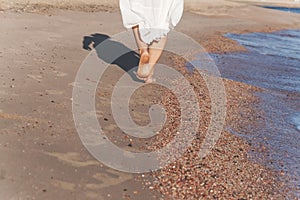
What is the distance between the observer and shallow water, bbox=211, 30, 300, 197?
5.60 meters

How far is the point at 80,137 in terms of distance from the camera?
489 centimetres

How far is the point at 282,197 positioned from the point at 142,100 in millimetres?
2748

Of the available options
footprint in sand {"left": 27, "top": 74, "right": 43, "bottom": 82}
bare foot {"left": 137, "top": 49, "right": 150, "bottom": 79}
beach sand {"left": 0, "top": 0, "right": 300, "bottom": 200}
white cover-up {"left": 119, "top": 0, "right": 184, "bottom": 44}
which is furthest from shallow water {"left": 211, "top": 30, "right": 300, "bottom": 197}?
footprint in sand {"left": 27, "top": 74, "right": 43, "bottom": 82}

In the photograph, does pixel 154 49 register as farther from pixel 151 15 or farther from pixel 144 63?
pixel 151 15

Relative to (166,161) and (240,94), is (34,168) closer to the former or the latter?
(166,161)

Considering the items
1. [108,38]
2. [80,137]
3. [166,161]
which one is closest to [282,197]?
[166,161]

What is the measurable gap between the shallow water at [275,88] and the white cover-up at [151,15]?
1.97 meters

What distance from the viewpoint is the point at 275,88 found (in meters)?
9.06

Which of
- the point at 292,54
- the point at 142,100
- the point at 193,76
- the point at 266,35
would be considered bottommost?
the point at 266,35

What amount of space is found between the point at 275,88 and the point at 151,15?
3471mm

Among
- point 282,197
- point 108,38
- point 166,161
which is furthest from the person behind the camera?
point 108,38

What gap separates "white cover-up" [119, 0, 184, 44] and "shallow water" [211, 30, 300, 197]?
1.97 meters

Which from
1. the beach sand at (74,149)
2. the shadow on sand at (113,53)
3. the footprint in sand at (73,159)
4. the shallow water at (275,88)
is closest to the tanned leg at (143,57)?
the beach sand at (74,149)

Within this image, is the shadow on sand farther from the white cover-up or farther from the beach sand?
the white cover-up
